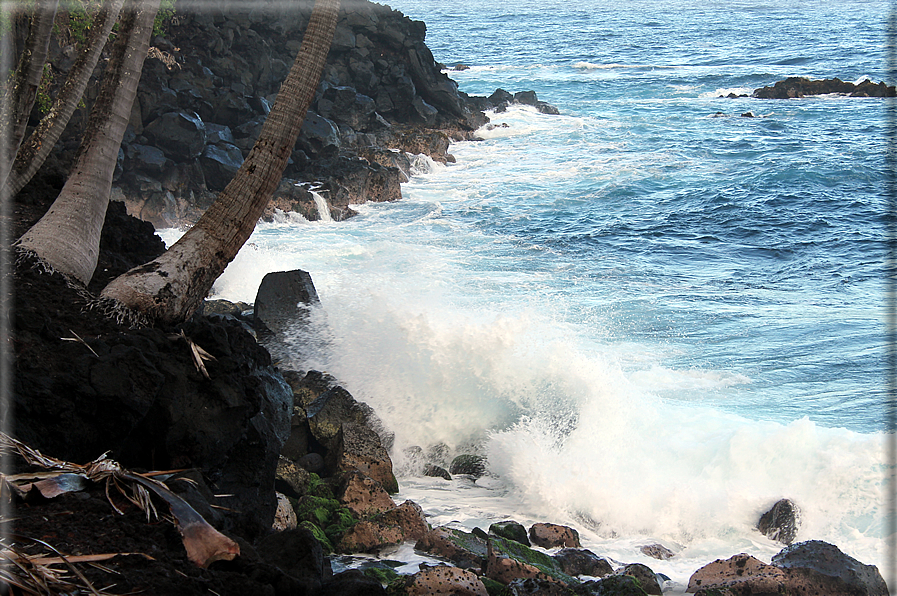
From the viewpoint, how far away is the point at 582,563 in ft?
21.1

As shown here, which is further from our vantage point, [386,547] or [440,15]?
[440,15]

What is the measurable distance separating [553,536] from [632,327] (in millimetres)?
6484

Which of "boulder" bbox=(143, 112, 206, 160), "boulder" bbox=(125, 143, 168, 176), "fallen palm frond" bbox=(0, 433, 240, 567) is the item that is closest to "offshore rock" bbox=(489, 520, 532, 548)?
"fallen palm frond" bbox=(0, 433, 240, 567)

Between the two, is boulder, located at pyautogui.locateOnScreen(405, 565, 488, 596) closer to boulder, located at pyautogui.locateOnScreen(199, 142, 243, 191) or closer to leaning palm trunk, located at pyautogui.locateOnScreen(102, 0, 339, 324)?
leaning palm trunk, located at pyautogui.locateOnScreen(102, 0, 339, 324)

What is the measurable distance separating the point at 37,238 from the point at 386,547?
13.2ft

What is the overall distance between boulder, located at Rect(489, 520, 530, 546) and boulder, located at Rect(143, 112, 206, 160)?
1529 cm

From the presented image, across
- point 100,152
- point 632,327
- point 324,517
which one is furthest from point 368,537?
point 632,327

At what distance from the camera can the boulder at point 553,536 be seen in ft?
22.6

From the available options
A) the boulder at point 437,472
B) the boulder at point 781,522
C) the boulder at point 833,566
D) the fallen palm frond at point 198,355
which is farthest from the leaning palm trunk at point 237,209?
the boulder at point 781,522

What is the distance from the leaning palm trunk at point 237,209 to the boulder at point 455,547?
9.78ft

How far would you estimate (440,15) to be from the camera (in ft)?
324

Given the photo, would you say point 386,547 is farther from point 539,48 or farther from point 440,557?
point 539,48

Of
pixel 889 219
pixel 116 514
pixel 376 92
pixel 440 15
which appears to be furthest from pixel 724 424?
pixel 440 15

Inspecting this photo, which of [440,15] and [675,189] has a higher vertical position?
[440,15]
